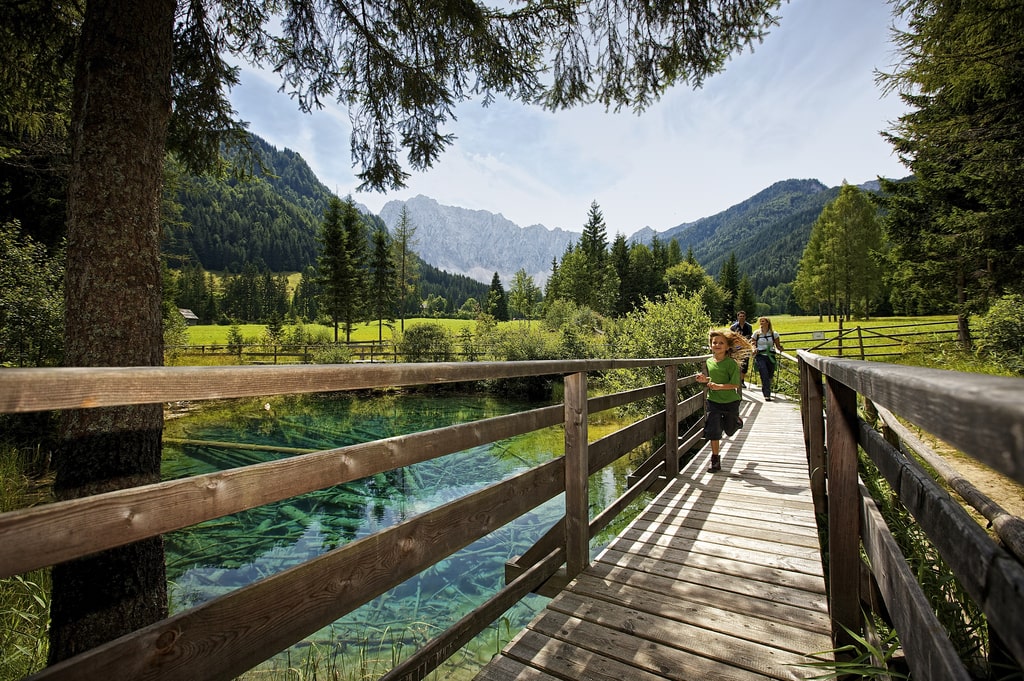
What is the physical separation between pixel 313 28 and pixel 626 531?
6025 mm

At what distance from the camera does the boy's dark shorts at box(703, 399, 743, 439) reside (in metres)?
5.45

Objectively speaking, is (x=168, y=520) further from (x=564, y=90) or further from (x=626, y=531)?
(x=564, y=90)

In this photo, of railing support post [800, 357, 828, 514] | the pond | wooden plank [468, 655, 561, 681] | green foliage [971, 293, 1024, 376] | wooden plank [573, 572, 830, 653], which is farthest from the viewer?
green foliage [971, 293, 1024, 376]

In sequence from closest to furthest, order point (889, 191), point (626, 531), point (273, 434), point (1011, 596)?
point (1011, 596)
point (626, 531)
point (273, 434)
point (889, 191)

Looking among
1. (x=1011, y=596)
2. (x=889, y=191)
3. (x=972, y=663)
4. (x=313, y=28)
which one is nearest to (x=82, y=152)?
(x=313, y=28)

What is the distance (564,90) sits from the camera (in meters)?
5.43

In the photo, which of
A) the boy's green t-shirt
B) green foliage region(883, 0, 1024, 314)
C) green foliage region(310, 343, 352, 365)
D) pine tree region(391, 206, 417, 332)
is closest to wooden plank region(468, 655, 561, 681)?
the boy's green t-shirt

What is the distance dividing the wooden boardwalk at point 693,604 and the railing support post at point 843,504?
31 cm

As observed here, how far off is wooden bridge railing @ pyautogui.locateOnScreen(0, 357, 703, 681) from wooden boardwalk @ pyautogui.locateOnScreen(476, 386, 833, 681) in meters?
0.37

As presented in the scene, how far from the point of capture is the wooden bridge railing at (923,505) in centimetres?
46

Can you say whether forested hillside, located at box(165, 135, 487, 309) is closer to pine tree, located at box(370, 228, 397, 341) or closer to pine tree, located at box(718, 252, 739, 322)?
pine tree, located at box(370, 228, 397, 341)

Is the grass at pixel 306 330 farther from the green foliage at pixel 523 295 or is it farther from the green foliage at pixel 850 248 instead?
the green foliage at pixel 850 248

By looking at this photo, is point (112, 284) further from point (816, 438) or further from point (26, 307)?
point (26, 307)

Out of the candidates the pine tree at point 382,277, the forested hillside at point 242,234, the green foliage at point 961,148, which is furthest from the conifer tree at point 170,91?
the forested hillside at point 242,234
